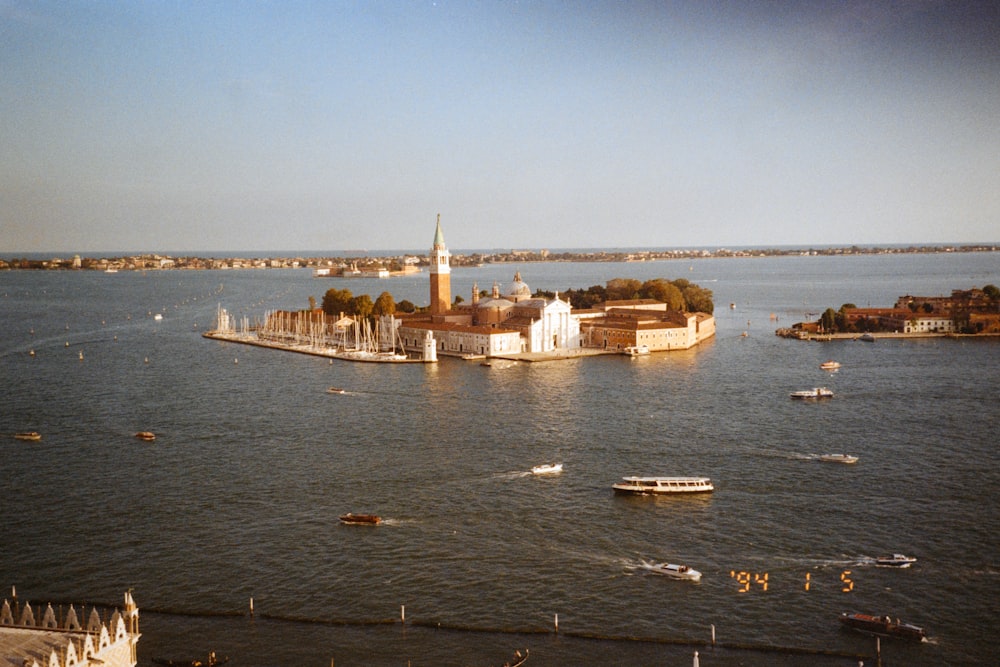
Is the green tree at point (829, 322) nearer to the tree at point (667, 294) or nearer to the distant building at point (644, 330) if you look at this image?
the distant building at point (644, 330)

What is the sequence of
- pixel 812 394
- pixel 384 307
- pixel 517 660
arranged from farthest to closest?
pixel 384 307 → pixel 812 394 → pixel 517 660

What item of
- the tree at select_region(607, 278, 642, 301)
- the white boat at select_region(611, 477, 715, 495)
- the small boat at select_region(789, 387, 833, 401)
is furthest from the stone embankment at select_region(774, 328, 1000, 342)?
the white boat at select_region(611, 477, 715, 495)

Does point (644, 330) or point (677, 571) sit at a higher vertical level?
Answer: point (644, 330)

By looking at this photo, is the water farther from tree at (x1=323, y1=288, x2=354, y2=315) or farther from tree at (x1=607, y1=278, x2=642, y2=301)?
tree at (x1=607, y1=278, x2=642, y2=301)

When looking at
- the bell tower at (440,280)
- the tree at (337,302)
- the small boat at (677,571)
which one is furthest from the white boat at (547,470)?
the tree at (337,302)

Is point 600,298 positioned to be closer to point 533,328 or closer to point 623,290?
point 623,290

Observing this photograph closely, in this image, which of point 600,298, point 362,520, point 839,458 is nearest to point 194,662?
point 362,520
